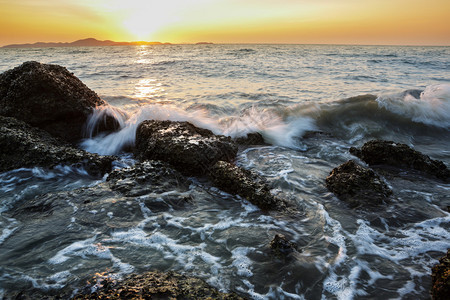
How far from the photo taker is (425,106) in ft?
30.1

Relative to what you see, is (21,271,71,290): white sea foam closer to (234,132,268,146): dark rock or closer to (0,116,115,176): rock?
(0,116,115,176): rock

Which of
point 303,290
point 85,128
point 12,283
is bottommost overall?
point 303,290

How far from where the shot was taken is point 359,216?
11.9 feet

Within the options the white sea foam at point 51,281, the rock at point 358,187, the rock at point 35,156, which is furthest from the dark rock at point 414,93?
the white sea foam at point 51,281

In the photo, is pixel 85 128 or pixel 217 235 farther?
pixel 85 128

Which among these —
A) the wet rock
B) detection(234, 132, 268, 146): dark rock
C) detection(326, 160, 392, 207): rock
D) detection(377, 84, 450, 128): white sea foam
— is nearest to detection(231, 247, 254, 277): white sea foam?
the wet rock

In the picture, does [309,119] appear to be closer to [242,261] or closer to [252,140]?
[252,140]

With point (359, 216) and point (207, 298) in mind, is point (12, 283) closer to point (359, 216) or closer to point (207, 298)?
point (207, 298)

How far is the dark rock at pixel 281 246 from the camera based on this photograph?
113 inches

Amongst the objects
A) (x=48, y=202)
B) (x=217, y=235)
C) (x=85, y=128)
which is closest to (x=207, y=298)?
(x=217, y=235)

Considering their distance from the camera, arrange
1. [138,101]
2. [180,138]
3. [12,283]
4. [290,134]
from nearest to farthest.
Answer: [12,283] → [180,138] → [290,134] → [138,101]

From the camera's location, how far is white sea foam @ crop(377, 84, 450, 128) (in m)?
8.46

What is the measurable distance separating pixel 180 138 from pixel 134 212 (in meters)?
1.93

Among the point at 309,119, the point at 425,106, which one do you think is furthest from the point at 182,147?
the point at 425,106
